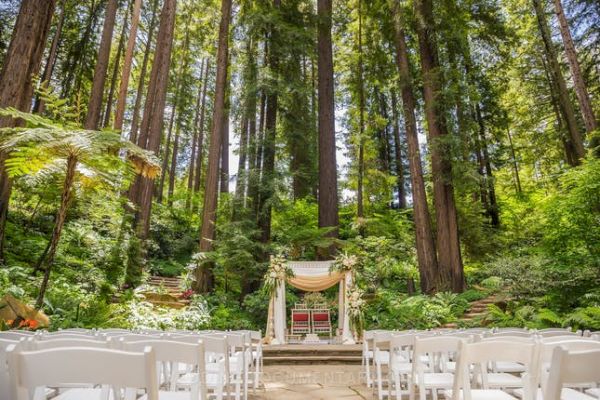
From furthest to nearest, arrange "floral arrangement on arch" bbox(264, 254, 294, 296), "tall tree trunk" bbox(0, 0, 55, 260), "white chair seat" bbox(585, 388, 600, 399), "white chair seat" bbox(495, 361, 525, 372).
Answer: "floral arrangement on arch" bbox(264, 254, 294, 296) → "tall tree trunk" bbox(0, 0, 55, 260) → "white chair seat" bbox(495, 361, 525, 372) → "white chair seat" bbox(585, 388, 600, 399)

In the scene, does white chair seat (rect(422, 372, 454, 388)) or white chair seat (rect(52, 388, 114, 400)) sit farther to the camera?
white chair seat (rect(422, 372, 454, 388))

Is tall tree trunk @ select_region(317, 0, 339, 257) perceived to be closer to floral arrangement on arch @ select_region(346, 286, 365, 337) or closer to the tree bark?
floral arrangement on arch @ select_region(346, 286, 365, 337)

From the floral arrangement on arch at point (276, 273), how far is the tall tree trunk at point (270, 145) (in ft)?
8.53

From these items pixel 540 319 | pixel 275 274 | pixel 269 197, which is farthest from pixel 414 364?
pixel 269 197

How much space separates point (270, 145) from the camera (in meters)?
13.6

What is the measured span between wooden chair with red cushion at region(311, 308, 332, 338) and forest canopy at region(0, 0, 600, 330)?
1.14m

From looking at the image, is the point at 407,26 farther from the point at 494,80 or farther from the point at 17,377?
the point at 17,377

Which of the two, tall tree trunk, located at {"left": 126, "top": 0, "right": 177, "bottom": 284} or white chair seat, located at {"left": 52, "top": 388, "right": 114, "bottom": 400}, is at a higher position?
tall tree trunk, located at {"left": 126, "top": 0, "right": 177, "bottom": 284}

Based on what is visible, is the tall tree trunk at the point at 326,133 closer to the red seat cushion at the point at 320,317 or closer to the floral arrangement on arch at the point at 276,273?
the red seat cushion at the point at 320,317

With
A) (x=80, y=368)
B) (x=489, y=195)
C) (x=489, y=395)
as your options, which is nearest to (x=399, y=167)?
(x=489, y=195)

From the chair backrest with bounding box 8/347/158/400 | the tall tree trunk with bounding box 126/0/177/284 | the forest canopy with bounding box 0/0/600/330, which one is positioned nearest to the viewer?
the chair backrest with bounding box 8/347/158/400

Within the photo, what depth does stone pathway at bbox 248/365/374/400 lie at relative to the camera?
5.02 meters

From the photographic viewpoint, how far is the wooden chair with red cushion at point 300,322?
11273 millimetres

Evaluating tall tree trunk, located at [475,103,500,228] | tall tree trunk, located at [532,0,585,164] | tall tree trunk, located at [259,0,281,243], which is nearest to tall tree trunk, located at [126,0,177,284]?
tall tree trunk, located at [259,0,281,243]
